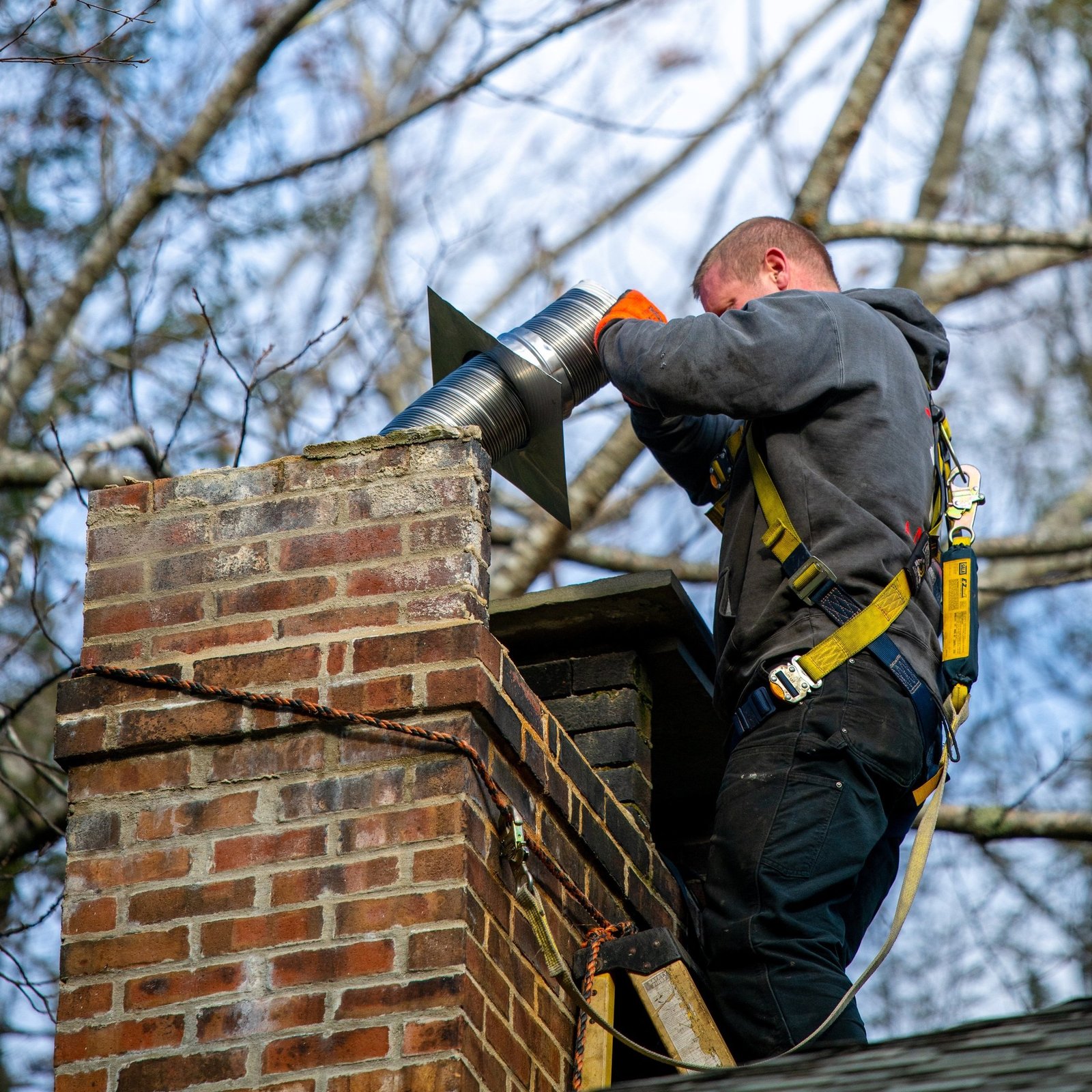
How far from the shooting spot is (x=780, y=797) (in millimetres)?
4012

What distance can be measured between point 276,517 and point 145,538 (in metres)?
0.34

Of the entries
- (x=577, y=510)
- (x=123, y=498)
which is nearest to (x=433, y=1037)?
(x=123, y=498)

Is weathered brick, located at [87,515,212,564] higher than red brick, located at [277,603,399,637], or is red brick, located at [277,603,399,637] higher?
weathered brick, located at [87,515,212,564]

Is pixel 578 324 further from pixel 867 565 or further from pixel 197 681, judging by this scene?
pixel 197 681

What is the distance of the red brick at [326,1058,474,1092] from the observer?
3.29 meters

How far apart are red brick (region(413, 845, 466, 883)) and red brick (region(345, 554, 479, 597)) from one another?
62 centimetres

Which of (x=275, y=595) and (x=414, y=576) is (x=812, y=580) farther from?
(x=275, y=595)

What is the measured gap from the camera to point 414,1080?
3312 mm

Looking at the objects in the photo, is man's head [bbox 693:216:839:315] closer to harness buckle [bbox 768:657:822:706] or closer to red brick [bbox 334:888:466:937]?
harness buckle [bbox 768:657:822:706]

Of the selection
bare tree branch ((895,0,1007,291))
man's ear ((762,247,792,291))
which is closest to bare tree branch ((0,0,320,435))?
bare tree branch ((895,0,1007,291))

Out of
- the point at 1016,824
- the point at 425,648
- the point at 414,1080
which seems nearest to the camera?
the point at 414,1080

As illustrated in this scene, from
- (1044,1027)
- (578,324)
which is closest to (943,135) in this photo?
(578,324)

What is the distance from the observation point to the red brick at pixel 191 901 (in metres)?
3.61

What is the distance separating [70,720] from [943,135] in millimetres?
9850
